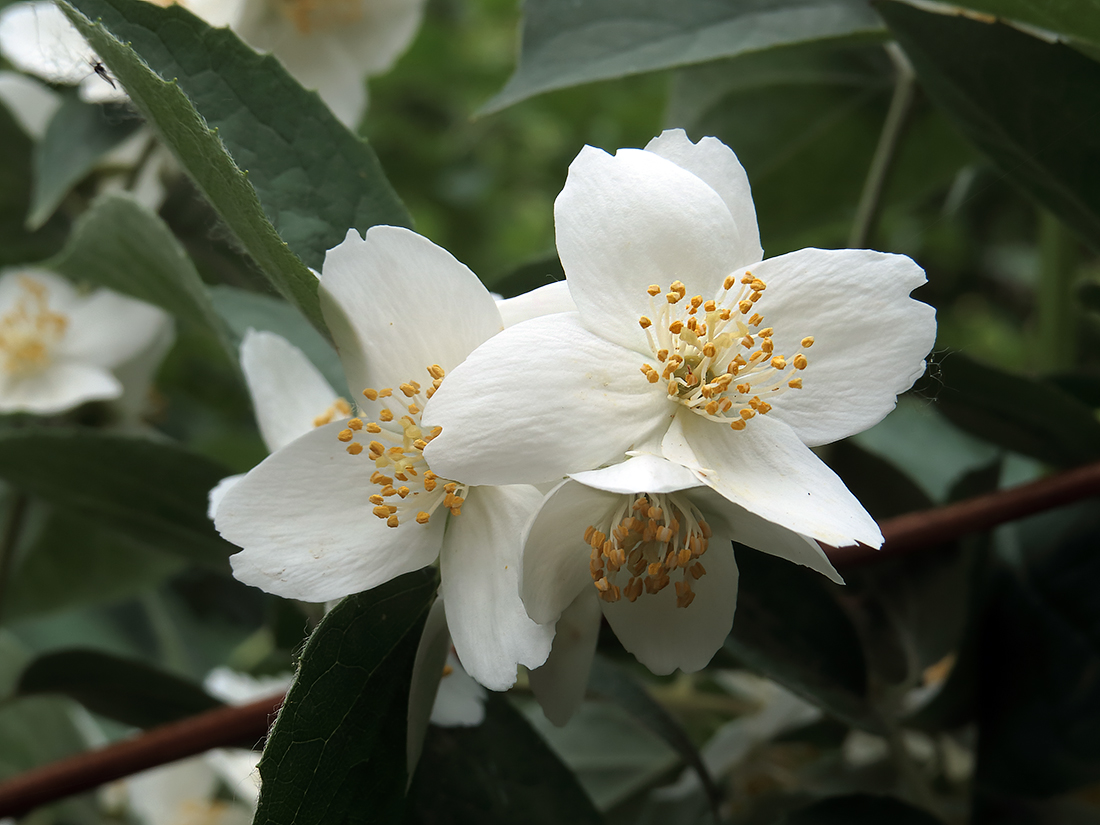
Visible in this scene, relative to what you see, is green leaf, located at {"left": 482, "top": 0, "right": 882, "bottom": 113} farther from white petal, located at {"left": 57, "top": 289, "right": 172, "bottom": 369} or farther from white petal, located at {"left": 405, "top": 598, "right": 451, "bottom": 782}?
white petal, located at {"left": 57, "top": 289, "right": 172, "bottom": 369}

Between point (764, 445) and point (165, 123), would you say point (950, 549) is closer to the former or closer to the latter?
point (764, 445)

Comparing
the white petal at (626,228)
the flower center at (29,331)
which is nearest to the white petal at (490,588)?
the white petal at (626,228)

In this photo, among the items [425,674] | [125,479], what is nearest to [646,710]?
[425,674]

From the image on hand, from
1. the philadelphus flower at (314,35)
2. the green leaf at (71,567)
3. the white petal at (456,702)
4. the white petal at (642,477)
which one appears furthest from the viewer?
the green leaf at (71,567)

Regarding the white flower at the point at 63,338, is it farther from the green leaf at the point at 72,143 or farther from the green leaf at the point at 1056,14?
the green leaf at the point at 1056,14

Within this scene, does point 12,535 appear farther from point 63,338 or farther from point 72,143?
point 72,143
